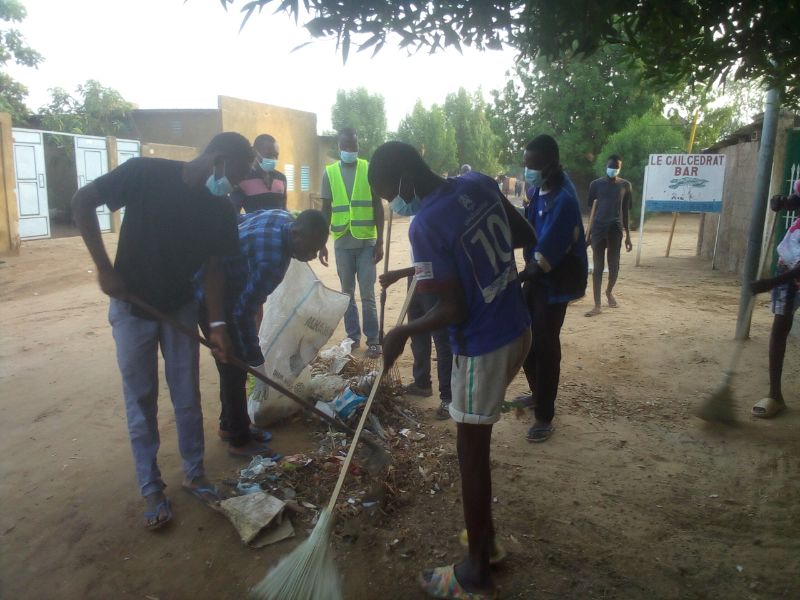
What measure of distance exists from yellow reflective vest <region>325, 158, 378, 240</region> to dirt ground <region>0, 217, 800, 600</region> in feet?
4.20

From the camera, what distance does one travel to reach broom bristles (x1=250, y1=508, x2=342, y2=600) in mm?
2260

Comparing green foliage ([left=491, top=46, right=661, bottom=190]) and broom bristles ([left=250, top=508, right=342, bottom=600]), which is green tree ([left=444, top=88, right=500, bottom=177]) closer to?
green foliage ([left=491, top=46, right=661, bottom=190])

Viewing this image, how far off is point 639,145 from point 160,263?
20693 millimetres

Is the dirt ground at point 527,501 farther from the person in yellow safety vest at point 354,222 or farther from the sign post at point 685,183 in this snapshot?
the sign post at point 685,183

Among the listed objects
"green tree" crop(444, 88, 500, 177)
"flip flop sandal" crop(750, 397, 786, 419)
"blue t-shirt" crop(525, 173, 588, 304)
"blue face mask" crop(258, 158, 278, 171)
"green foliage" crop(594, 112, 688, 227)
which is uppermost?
"green tree" crop(444, 88, 500, 177)

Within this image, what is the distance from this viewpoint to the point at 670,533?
2822mm

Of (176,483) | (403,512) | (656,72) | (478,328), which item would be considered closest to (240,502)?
(176,483)

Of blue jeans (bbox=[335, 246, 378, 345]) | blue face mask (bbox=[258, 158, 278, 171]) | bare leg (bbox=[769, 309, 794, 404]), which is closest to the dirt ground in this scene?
bare leg (bbox=[769, 309, 794, 404])

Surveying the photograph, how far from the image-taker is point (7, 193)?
10.5 m

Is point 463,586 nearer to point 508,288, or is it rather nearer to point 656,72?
point 508,288

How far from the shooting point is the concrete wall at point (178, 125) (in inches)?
784

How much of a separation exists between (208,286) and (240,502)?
110cm

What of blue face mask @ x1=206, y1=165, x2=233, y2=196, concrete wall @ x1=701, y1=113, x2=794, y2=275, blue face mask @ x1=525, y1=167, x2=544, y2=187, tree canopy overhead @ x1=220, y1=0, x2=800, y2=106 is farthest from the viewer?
concrete wall @ x1=701, y1=113, x2=794, y2=275

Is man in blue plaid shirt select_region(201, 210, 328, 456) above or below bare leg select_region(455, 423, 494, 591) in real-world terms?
above
